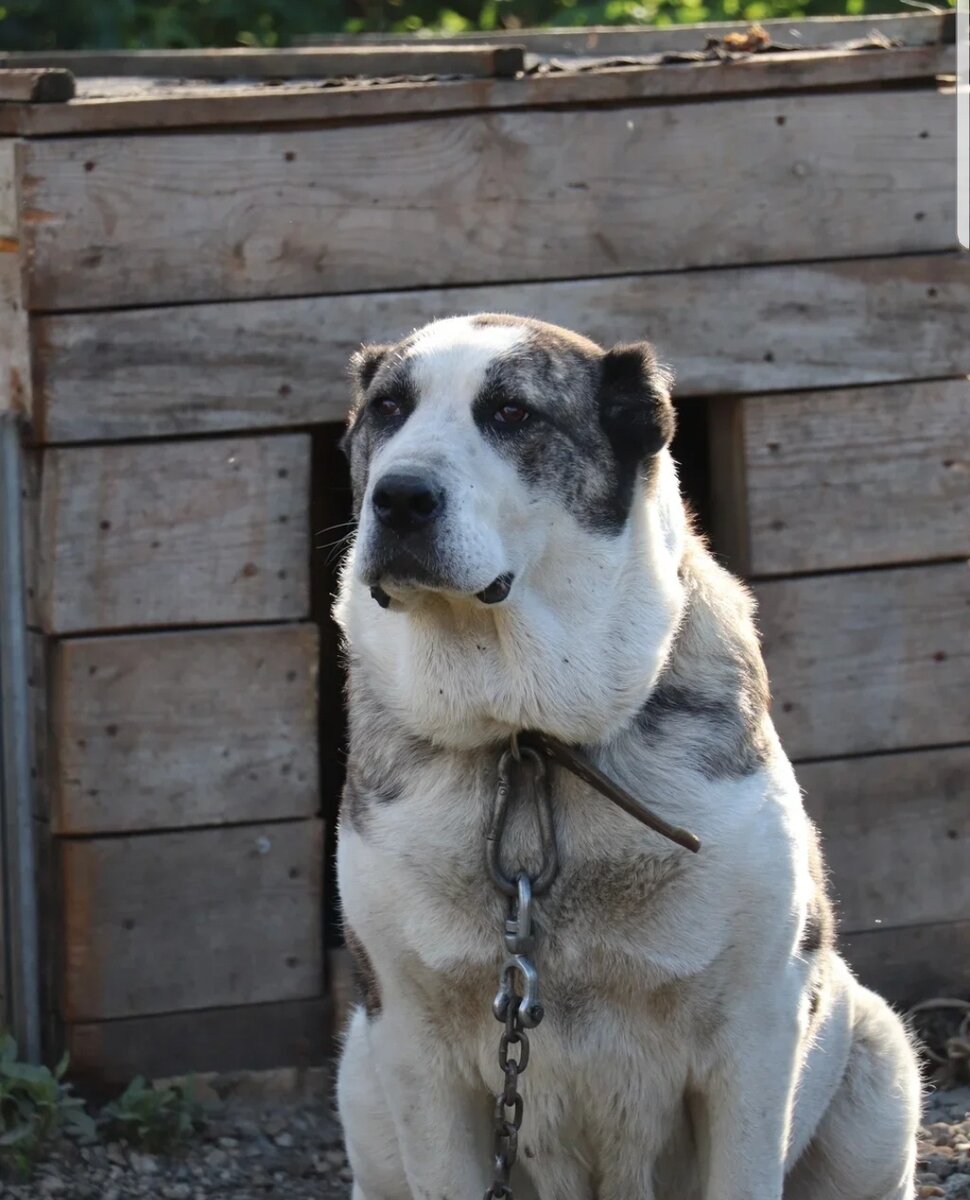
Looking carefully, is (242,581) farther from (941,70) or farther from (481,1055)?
(941,70)

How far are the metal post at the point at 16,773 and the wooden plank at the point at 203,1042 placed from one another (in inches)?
5.9

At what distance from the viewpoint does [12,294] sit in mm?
4336

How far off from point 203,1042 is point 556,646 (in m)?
2.02

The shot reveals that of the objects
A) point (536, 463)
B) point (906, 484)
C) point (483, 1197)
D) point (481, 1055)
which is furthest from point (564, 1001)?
point (906, 484)

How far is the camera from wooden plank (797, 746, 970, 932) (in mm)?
4625

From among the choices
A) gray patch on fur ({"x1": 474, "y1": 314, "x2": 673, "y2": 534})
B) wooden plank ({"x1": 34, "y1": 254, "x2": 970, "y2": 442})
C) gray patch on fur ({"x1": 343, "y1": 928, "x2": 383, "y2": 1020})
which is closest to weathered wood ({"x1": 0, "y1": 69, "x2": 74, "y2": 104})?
wooden plank ({"x1": 34, "y1": 254, "x2": 970, "y2": 442})

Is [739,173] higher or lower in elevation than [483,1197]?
higher

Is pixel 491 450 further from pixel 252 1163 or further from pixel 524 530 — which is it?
pixel 252 1163

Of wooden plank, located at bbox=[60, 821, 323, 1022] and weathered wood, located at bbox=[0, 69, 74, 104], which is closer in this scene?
weathered wood, located at bbox=[0, 69, 74, 104]

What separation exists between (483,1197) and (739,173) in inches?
101

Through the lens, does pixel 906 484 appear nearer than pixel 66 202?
No

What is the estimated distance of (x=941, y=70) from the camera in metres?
4.56

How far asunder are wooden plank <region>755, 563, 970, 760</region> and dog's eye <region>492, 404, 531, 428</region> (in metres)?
1.71

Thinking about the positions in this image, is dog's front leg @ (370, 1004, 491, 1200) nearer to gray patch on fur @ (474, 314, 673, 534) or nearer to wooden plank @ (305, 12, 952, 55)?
gray patch on fur @ (474, 314, 673, 534)
